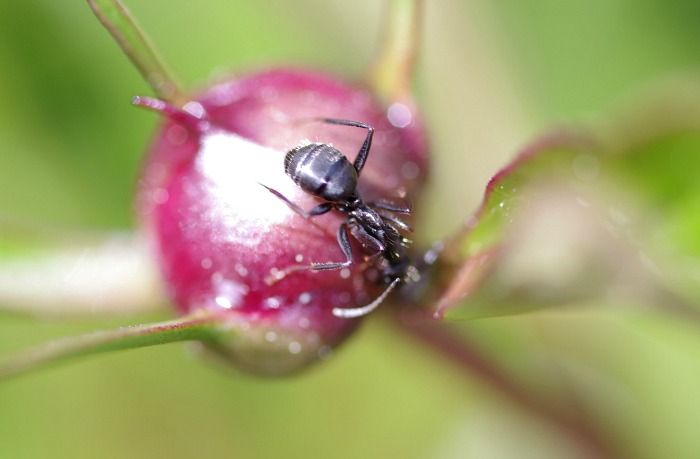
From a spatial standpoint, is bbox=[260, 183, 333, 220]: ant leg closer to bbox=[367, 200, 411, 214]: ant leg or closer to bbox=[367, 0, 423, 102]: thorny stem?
bbox=[367, 200, 411, 214]: ant leg

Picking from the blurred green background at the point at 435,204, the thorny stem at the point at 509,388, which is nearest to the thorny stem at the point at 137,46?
the thorny stem at the point at 509,388

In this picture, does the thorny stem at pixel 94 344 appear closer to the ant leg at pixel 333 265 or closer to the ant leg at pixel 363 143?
the ant leg at pixel 333 265

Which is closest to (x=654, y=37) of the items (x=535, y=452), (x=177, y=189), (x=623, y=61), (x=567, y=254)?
(x=623, y=61)

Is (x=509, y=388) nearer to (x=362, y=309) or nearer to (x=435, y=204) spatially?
(x=435, y=204)

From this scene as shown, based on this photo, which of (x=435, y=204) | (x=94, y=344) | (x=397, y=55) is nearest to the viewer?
(x=94, y=344)

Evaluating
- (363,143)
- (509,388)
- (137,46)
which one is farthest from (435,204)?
(137,46)

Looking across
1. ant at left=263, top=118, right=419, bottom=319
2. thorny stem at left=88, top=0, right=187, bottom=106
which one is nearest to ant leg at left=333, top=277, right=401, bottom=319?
ant at left=263, top=118, right=419, bottom=319
